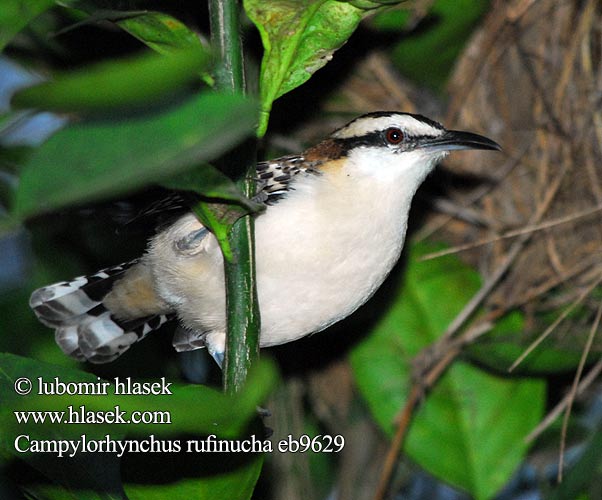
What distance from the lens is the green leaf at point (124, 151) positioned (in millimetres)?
648

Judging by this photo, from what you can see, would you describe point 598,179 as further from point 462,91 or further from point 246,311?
point 246,311

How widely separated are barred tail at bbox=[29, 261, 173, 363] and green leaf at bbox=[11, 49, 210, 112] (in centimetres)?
199

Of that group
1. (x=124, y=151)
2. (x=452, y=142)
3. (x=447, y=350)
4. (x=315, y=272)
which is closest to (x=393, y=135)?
(x=452, y=142)

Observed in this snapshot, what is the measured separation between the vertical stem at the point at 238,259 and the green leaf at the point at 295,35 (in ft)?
0.37

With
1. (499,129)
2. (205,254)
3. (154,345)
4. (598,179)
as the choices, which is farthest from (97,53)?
(598,179)

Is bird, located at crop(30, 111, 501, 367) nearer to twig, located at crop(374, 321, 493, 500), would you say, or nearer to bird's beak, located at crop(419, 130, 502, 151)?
bird's beak, located at crop(419, 130, 502, 151)

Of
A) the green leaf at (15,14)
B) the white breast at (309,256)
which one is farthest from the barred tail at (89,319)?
the green leaf at (15,14)

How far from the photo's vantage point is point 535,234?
133 inches

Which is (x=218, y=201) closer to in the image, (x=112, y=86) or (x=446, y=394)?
(x=112, y=86)

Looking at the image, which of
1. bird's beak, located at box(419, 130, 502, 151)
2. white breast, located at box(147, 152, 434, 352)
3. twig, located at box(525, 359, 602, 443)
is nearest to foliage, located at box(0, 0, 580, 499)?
twig, located at box(525, 359, 602, 443)

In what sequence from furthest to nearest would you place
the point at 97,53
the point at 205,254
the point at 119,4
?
the point at 97,53 → the point at 205,254 → the point at 119,4

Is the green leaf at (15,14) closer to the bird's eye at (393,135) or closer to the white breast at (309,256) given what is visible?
the white breast at (309,256)

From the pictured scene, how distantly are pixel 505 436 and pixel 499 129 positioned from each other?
1.35 metres

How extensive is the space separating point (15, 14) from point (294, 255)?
→ 42.1 inches
